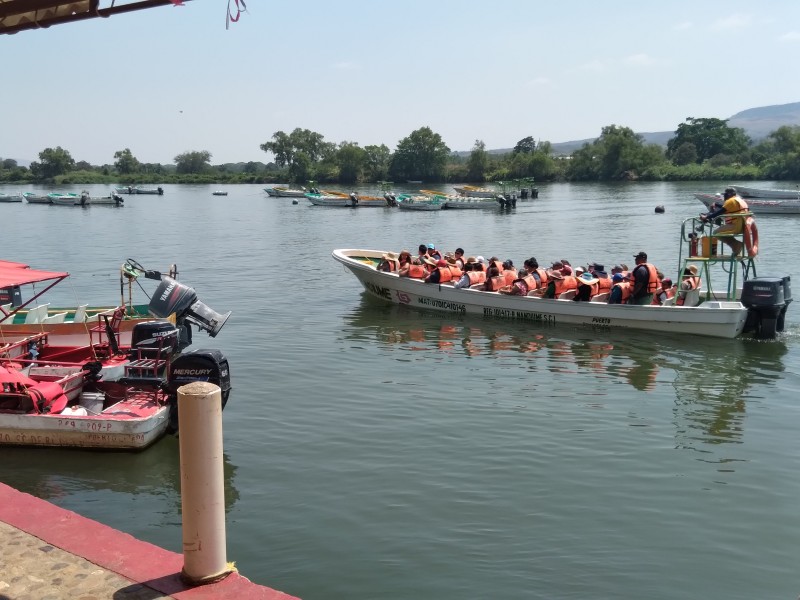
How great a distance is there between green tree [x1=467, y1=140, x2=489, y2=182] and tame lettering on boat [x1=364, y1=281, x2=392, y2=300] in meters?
113

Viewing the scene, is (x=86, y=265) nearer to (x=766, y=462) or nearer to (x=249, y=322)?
(x=249, y=322)

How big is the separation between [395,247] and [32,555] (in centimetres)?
3522

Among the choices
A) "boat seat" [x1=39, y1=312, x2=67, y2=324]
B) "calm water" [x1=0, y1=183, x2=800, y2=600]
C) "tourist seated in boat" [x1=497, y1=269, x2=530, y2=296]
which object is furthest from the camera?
"tourist seated in boat" [x1=497, y1=269, x2=530, y2=296]

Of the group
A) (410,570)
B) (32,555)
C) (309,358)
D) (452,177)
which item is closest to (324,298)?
(309,358)

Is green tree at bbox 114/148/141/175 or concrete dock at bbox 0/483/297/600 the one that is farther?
green tree at bbox 114/148/141/175

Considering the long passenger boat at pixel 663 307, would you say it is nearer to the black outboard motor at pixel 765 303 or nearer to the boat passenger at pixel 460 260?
the black outboard motor at pixel 765 303

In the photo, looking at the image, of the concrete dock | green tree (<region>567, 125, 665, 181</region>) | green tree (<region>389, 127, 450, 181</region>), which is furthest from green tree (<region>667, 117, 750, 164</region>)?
the concrete dock

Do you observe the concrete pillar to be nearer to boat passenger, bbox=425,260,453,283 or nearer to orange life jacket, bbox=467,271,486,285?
orange life jacket, bbox=467,271,486,285

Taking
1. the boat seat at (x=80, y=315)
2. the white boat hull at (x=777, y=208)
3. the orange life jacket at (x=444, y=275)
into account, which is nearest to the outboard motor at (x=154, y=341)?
the boat seat at (x=80, y=315)

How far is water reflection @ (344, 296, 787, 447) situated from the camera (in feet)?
41.3

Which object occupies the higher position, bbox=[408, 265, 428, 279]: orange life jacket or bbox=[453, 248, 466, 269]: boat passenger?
bbox=[453, 248, 466, 269]: boat passenger

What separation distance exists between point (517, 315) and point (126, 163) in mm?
172172

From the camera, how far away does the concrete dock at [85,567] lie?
452 centimetres

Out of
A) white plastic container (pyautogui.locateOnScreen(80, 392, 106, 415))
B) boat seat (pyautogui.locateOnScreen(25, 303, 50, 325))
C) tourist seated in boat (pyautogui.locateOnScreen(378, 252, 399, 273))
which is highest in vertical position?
tourist seated in boat (pyautogui.locateOnScreen(378, 252, 399, 273))
